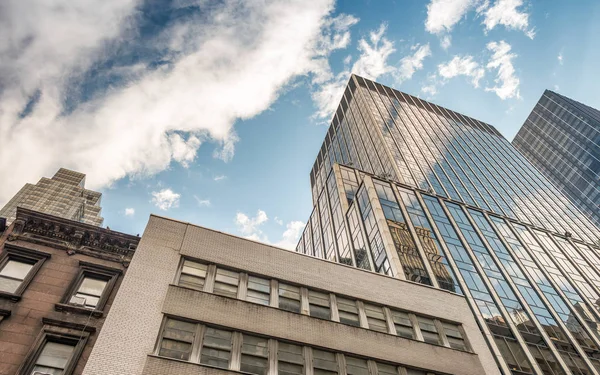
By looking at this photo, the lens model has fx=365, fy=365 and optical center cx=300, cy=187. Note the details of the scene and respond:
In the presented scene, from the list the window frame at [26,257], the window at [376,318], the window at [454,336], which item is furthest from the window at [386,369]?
the window frame at [26,257]

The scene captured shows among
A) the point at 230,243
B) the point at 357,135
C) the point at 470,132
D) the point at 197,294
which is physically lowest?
the point at 197,294

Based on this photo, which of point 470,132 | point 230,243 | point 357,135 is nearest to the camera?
point 230,243

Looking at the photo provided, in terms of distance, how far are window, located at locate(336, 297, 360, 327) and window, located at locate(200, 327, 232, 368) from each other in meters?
5.74

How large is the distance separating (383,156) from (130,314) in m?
52.9

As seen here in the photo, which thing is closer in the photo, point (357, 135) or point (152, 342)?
point (152, 342)

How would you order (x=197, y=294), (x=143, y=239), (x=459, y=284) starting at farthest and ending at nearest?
1. (x=459, y=284)
2. (x=143, y=239)
3. (x=197, y=294)

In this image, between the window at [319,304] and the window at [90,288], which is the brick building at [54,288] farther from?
the window at [319,304]

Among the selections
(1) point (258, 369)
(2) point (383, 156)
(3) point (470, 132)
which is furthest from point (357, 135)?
(1) point (258, 369)

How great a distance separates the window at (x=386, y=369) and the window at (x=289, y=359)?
3.59 m

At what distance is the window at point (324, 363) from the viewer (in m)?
15.0

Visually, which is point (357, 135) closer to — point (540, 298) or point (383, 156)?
point (383, 156)

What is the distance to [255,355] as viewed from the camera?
14500mm

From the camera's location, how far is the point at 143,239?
55.6 feet

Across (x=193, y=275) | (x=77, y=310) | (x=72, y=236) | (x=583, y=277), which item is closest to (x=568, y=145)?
(x=583, y=277)
